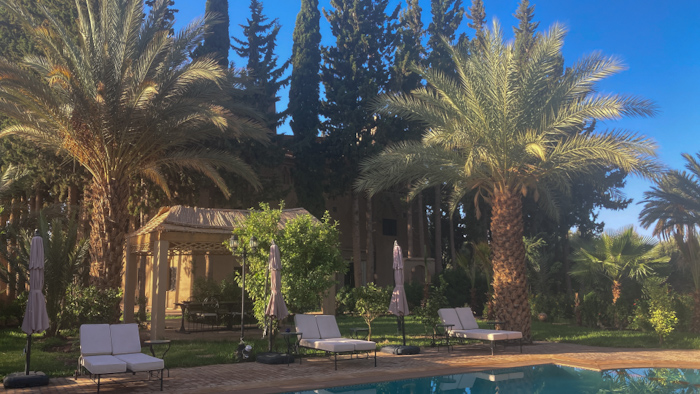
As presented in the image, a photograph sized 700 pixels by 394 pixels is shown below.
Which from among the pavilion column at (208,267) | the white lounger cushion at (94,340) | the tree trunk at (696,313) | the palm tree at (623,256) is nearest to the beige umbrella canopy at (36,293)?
the white lounger cushion at (94,340)

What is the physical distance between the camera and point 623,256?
59.4 ft

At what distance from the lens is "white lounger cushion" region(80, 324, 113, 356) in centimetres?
912

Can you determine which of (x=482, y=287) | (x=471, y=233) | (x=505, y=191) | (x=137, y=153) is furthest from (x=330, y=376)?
(x=471, y=233)

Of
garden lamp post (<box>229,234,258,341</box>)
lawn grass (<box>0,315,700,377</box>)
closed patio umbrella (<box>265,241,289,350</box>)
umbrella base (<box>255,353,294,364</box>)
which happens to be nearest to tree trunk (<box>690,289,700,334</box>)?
lawn grass (<box>0,315,700,377</box>)

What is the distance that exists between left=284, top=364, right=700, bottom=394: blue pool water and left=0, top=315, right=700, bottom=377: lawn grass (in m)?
3.74

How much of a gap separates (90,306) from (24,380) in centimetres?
506

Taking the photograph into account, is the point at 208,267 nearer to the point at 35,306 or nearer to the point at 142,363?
the point at 35,306

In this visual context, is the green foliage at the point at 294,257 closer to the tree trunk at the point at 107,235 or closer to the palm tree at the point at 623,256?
the tree trunk at the point at 107,235

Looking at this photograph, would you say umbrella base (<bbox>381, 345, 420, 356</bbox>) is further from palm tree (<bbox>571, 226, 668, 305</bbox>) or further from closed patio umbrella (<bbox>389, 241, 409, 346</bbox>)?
palm tree (<bbox>571, 226, 668, 305</bbox>)

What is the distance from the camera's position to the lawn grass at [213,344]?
1123 cm

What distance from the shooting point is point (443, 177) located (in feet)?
53.6

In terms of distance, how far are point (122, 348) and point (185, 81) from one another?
7.96 m

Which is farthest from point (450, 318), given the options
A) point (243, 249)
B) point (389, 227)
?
point (389, 227)

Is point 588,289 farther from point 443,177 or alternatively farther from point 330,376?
point 330,376
